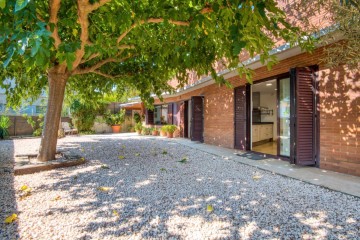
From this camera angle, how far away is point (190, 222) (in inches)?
111

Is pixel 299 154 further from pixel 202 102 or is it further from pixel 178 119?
pixel 178 119

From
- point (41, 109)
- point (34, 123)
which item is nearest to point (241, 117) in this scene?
point (34, 123)

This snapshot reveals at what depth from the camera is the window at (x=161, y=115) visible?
55.7ft

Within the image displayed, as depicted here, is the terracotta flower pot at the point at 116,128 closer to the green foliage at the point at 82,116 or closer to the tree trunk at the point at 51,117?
the green foliage at the point at 82,116

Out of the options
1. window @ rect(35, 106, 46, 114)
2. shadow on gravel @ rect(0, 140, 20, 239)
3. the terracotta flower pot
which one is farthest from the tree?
window @ rect(35, 106, 46, 114)

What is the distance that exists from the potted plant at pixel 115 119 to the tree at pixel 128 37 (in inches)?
422

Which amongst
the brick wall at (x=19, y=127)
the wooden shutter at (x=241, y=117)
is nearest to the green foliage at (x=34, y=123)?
the brick wall at (x=19, y=127)

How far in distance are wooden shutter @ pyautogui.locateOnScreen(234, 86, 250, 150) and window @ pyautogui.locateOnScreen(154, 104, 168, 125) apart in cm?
859

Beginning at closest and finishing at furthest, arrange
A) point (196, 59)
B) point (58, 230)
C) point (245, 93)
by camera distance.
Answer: point (58, 230)
point (196, 59)
point (245, 93)

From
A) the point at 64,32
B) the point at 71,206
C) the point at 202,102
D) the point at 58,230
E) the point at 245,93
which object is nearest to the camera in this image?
the point at 58,230

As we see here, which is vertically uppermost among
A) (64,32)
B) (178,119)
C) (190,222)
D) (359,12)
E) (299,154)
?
(64,32)

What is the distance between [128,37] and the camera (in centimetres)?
580

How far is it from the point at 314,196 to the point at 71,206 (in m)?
3.74

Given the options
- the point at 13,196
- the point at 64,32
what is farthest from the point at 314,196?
the point at 64,32
